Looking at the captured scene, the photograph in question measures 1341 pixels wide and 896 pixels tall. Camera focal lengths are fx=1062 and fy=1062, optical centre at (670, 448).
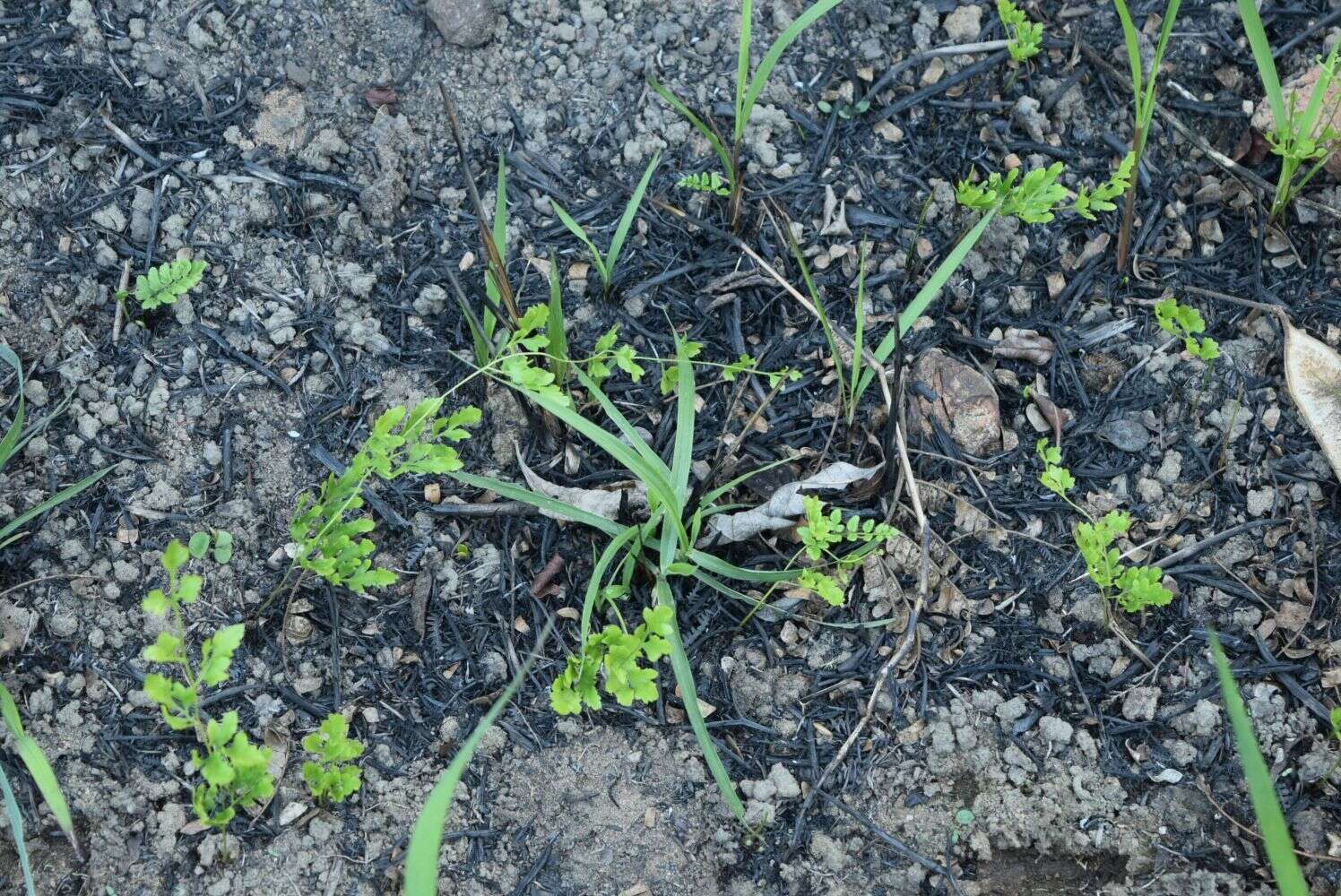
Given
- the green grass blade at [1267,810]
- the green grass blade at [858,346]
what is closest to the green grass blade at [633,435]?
the green grass blade at [858,346]

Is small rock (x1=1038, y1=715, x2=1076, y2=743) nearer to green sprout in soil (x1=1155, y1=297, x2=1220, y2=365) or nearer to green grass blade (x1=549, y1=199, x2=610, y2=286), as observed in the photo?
green sprout in soil (x1=1155, y1=297, x2=1220, y2=365)

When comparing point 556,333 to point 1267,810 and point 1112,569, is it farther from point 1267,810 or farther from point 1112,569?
point 1267,810

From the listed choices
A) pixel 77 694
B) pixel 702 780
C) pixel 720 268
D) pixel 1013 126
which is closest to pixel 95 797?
pixel 77 694

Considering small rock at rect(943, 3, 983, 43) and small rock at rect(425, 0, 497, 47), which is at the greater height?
small rock at rect(425, 0, 497, 47)

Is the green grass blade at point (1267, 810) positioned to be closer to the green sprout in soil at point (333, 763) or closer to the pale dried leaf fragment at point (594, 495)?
the pale dried leaf fragment at point (594, 495)

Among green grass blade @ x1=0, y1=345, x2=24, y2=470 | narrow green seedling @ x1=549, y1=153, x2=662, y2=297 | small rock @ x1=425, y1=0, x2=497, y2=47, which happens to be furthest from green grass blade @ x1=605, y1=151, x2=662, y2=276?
green grass blade @ x1=0, y1=345, x2=24, y2=470

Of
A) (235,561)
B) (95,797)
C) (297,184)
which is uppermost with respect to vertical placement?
(297,184)

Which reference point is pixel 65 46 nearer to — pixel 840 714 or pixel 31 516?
pixel 31 516
